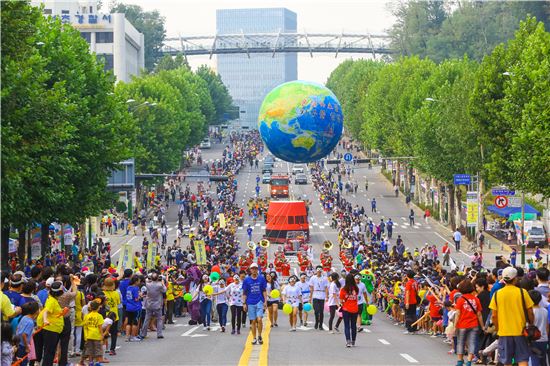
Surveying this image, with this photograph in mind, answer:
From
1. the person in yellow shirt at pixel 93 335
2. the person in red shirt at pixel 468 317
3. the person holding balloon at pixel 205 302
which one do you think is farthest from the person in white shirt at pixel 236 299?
the person in red shirt at pixel 468 317

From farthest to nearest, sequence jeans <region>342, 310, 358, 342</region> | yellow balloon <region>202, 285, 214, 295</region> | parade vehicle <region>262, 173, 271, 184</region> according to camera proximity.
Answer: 1. parade vehicle <region>262, 173, 271, 184</region>
2. yellow balloon <region>202, 285, 214, 295</region>
3. jeans <region>342, 310, 358, 342</region>

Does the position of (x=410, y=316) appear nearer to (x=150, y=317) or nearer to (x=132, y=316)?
(x=150, y=317)

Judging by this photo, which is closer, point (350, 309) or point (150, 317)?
point (350, 309)

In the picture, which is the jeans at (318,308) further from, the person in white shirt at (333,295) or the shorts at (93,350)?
the shorts at (93,350)

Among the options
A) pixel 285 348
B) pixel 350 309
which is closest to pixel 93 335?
pixel 285 348

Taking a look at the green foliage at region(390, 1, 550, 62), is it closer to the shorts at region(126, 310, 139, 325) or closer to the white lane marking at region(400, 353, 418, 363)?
the shorts at region(126, 310, 139, 325)

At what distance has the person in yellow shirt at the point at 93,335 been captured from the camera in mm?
22219

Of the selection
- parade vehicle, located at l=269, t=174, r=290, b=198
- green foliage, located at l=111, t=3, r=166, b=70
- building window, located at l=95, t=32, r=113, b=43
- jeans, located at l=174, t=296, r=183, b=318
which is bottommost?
jeans, located at l=174, t=296, r=183, b=318

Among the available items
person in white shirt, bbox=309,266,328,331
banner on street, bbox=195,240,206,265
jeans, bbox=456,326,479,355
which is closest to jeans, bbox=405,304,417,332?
person in white shirt, bbox=309,266,328,331

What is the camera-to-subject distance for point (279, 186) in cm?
10300

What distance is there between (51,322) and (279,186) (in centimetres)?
8208

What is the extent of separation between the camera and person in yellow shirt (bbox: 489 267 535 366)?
61.9 ft

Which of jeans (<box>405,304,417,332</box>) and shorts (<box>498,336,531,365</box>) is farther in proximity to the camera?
jeans (<box>405,304,417,332</box>)

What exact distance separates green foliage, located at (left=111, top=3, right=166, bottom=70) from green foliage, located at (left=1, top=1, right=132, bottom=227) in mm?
124404
